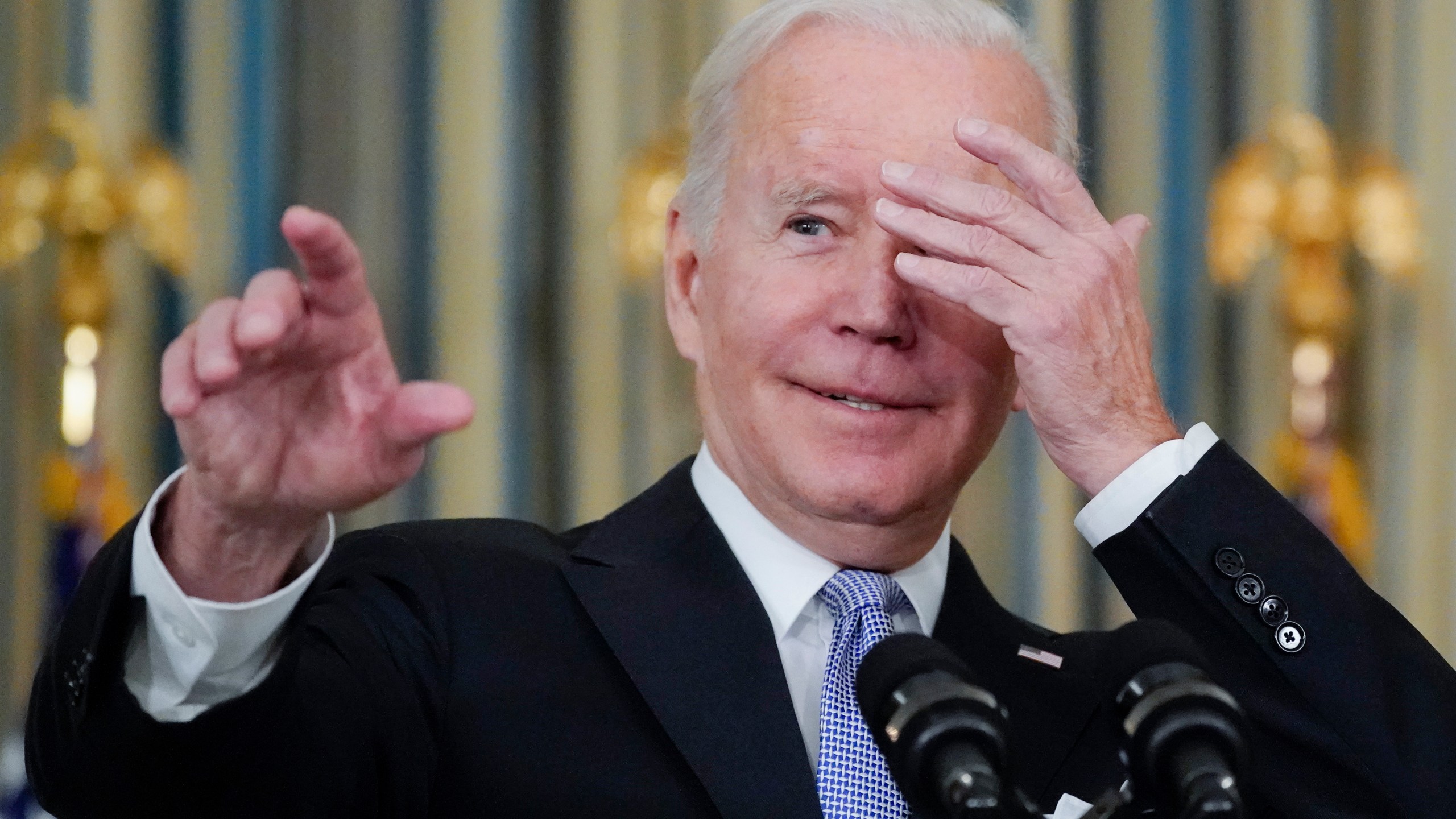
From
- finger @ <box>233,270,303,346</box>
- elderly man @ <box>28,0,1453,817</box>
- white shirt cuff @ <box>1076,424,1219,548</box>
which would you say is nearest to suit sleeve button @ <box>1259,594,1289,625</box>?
elderly man @ <box>28,0,1453,817</box>

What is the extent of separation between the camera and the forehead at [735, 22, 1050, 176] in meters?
1.71

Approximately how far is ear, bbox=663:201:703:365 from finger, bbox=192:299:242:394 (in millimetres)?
842

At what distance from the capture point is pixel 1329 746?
1.46 metres

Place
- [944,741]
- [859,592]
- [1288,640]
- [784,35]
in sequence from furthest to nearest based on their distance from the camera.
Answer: [784,35], [859,592], [1288,640], [944,741]

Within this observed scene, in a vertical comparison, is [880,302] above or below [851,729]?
above

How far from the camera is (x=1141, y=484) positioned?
1521 mm

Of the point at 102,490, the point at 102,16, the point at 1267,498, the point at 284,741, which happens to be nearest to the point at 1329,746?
the point at 1267,498

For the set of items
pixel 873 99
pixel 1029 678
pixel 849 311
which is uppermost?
pixel 873 99

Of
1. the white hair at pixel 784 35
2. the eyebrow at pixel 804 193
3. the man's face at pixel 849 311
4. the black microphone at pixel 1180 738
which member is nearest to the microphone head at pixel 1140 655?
the black microphone at pixel 1180 738

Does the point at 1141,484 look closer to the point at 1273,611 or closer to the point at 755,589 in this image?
the point at 1273,611

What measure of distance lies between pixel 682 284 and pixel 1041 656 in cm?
64

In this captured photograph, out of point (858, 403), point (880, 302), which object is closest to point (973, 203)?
point (880, 302)

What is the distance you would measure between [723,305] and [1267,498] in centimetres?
64

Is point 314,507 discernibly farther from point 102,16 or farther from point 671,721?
point 102,16
